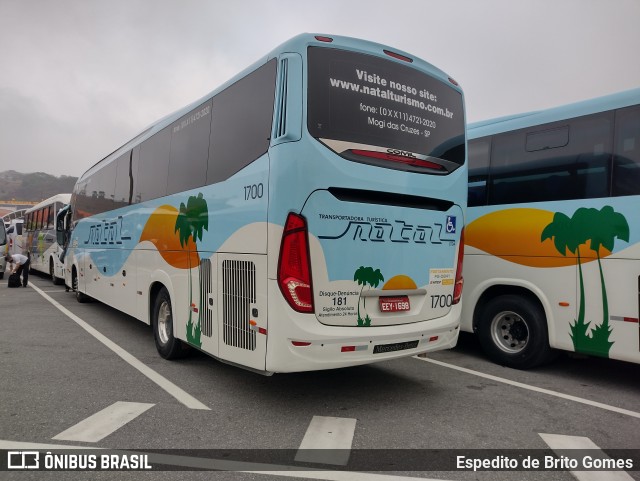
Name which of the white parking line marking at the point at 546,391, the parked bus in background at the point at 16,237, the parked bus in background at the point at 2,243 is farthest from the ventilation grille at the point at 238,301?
the parked bus in background at the point at 16,237

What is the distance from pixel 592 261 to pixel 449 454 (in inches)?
124

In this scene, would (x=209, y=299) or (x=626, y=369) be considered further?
(x=626, y=369)

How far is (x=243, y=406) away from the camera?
4.49 m

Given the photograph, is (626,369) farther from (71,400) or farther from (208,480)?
(71,400)

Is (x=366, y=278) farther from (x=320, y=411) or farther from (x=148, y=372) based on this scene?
(x=148, y=372)

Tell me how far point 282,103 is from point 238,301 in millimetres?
1861

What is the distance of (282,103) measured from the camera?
161 inches

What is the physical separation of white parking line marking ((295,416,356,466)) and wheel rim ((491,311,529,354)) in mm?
3062

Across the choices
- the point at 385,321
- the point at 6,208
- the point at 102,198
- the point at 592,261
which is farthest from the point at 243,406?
the point at 6,208

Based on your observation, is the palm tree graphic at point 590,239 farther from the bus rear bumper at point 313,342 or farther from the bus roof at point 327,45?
the bus rear bumper at point 313,342

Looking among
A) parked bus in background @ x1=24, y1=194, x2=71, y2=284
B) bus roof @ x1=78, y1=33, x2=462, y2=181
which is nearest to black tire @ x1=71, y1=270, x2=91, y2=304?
parked bus in background @ x1=24, y1=194, x2=71, y2=284

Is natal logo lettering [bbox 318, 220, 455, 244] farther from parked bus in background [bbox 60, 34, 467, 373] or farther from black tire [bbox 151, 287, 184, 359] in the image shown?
black tire [bbox 151, 287, 184, 359]

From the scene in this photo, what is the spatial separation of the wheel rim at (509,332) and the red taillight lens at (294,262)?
354 centimetres

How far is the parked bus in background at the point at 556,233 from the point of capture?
16.9 feet
